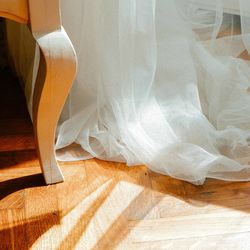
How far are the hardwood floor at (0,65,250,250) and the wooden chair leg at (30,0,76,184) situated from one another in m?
0.12

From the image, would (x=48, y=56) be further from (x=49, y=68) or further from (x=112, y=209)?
(x=112, y=209)

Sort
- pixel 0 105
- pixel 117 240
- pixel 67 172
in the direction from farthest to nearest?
pixel 0 105, pixel 67 172, pixel 117 240

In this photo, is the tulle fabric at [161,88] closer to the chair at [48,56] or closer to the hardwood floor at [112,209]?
the hardwood floor at [112,209]

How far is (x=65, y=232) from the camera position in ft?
2.64

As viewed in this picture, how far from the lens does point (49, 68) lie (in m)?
0.69

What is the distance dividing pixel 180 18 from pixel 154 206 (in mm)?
372

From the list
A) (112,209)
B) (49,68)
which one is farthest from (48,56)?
(112,209)

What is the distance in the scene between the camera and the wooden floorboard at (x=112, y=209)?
795 mm

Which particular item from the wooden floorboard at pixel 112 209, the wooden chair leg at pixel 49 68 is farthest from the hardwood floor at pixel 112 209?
the wooden chair leg at pixel 49 68

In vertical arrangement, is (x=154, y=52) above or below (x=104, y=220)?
above

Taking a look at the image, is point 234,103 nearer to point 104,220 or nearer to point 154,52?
point 154,52

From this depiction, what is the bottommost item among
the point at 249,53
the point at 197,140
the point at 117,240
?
the point at 117,240

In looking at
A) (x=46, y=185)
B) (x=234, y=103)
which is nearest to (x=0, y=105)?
(x=46, y=185)

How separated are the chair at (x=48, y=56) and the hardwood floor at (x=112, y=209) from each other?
0.13 m
